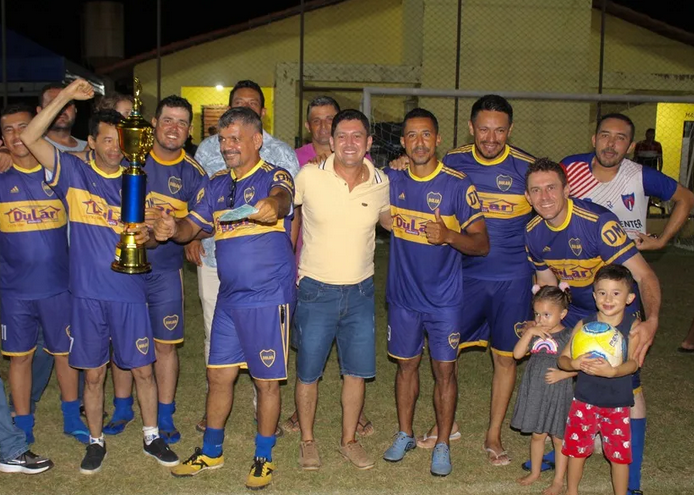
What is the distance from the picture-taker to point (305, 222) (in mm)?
4910

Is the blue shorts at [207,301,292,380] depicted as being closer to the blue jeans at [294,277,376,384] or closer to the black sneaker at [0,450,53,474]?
the blue jeans at [294,277,376,384]

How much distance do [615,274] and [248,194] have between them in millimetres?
2138

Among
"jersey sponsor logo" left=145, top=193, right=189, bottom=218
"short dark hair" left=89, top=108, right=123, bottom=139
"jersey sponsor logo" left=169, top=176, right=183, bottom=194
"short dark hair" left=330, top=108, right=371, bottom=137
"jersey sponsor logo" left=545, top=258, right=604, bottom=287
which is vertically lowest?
"jersey sponsor logo" left=545, top=258, right=604, bottom=287

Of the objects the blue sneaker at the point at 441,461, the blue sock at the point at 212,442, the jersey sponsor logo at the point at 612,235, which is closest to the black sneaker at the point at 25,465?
the blue sock at the point at 212,442

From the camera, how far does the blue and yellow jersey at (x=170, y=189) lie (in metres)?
5.10

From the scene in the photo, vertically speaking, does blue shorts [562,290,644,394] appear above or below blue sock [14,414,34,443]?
above

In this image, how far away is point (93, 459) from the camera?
4.82m

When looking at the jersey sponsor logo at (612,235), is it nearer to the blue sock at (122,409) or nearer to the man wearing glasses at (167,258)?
the man wearing glasses at (167,258)

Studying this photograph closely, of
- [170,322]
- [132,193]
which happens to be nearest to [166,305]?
[170,322]

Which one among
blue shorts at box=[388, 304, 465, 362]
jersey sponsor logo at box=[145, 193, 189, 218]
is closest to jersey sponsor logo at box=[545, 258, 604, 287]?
blue shorts at box=[388, 304, 465, 362]

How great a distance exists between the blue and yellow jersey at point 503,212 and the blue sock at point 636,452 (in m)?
1.17

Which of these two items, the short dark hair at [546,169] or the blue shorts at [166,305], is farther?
the blue shorts at [166,305]

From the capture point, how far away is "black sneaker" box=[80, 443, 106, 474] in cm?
477

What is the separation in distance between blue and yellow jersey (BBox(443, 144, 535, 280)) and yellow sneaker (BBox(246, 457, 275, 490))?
183 centimetres
